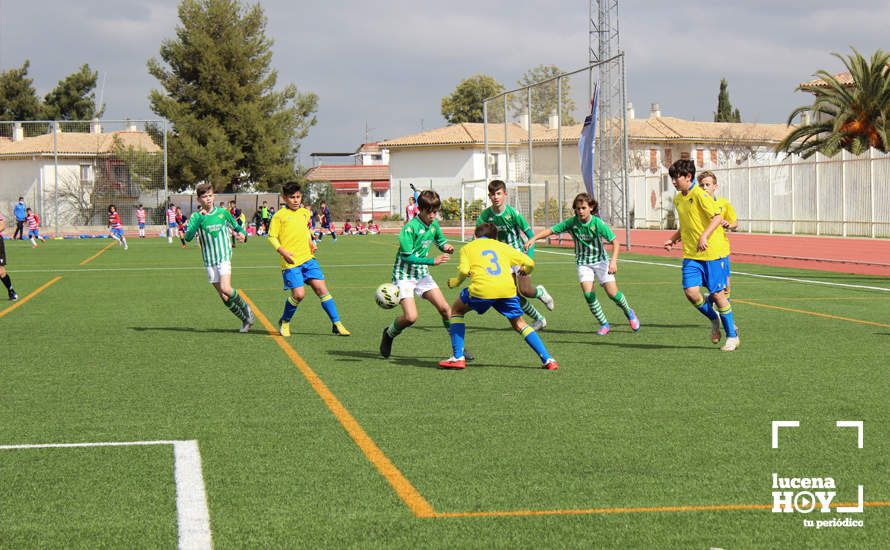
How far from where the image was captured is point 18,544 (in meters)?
4.84

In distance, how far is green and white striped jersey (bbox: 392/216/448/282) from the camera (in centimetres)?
1031

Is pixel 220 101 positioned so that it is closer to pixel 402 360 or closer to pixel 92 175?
pixel 92 175

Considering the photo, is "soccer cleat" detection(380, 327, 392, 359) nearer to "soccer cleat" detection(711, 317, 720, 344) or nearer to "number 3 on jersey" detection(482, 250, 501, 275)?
"number 3 on jersey" detection(482, 250, 501, 275)

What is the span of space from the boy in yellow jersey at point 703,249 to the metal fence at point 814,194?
25.9 m

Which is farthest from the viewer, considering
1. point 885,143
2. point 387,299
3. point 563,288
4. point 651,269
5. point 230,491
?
point 885,143

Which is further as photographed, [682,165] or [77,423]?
[682,165]

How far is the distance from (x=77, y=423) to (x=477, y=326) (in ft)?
21.7

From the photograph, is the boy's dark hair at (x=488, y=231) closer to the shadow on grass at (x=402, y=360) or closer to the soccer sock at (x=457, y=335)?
the soccer sock at (x=457, y=335)

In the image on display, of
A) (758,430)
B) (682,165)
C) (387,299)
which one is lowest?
(758,430)

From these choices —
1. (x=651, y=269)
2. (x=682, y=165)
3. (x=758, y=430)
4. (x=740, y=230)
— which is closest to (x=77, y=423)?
(x=758, y=430)

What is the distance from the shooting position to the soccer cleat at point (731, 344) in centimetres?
1092

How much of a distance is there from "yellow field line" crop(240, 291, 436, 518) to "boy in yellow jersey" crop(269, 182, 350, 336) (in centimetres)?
189

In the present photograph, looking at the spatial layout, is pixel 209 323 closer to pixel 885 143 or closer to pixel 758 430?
pixel 758 430

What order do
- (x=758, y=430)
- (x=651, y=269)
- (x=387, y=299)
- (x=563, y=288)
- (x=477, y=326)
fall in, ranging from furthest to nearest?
(x=651, y=269) < (x=563, y=288) < (x=477, y=326) < (x=387, y=299) < (x=758, y=430)
